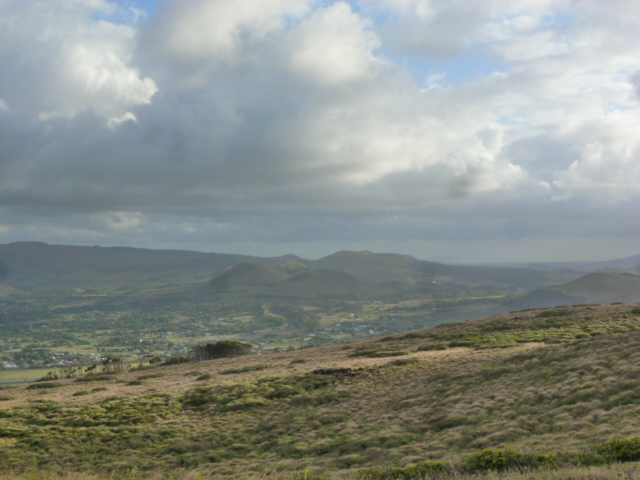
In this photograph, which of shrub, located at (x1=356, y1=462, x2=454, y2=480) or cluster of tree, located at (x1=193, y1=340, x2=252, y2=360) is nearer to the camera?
shrub, located at (x1=356, y1=462, x2=454, y2=480)

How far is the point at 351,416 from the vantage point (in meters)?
31.7

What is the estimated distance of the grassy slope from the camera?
2152 cm

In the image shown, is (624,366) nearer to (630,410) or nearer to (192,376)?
(630,410)

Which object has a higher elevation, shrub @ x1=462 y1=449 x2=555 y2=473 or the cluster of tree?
shrub @ x1=462 y1=449 x2=555 y2=473

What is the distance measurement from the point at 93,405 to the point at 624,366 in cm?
4447

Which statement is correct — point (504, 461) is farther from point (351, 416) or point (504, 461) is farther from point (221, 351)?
point (221, 351)

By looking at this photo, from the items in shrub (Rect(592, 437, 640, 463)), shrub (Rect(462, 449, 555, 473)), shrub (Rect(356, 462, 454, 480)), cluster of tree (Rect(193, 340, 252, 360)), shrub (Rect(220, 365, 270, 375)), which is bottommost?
cluster of tree (Rect(193, 340, 252, 360))

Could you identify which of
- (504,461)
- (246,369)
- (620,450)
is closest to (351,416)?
(504,461)

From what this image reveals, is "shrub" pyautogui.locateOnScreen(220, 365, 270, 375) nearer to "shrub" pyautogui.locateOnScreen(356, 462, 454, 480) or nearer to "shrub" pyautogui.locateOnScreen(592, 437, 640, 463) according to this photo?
"shrub" pyautogui.locateOnScreen(356, 462, 454, 480)

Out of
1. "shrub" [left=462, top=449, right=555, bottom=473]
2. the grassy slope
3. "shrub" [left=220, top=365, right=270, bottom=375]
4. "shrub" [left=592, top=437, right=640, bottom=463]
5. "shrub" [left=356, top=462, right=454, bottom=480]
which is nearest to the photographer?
"shrub" [left=592, top=437, right=640, bottom=463]

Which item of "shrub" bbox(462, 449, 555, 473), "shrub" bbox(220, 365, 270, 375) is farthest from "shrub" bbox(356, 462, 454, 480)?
"shrub" bbox(220, 365, 270, 375)

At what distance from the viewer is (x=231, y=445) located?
2859cm

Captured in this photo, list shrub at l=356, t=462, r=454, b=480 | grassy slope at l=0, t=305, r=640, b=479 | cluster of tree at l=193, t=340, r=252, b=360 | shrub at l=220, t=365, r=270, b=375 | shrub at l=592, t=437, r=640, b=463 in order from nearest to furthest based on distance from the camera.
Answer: shrub at l=592, t=437, r=640, b=463
shrub at l=356, t=462, r=454, b=480
grassy slope at l=0, t=305, r=640, b=479
shrub at l=220, t=365, r=270, b=375
cluster of tree at l=193, t=340, r=252, b=360

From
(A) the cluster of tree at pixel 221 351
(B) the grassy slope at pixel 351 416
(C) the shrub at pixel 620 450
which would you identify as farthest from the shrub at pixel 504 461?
(A) the cluster of tree at pixel 221 351
